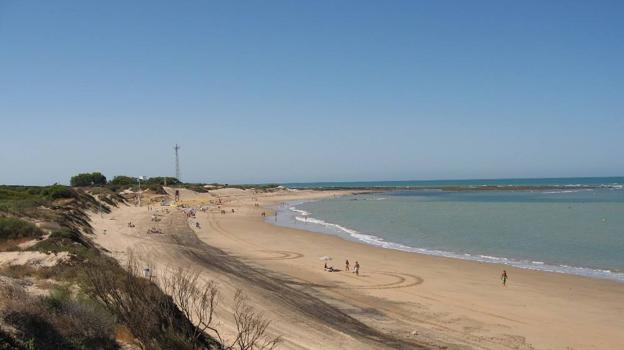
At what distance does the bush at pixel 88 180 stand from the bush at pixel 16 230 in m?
96.2

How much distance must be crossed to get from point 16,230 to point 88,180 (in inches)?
3941

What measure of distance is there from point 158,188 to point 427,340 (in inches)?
3502

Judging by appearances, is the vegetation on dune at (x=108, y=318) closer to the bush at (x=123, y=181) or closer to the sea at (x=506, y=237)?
the sea at (x=506, y=237)

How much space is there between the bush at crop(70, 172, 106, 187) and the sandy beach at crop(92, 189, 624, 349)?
8429 centimetres

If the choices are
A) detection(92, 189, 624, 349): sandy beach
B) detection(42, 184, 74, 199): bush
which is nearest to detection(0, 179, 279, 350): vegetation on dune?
detection(92, 189, 624, 349): sandy beach

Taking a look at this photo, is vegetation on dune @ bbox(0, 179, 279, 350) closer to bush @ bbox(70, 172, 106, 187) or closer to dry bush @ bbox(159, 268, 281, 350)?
dry bush @ bbox(159, 268, 281, 350)

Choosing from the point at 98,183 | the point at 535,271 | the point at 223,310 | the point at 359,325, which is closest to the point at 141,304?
the point at 223,310

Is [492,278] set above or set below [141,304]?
below

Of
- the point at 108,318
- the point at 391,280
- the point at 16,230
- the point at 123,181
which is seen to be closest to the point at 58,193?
the point at 16,230

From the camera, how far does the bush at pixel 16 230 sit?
21562 millimetres

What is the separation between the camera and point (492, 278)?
1004 inches

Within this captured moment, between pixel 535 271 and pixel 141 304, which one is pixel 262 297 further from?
pixel 535 271

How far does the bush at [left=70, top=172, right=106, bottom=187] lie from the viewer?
112688 mm

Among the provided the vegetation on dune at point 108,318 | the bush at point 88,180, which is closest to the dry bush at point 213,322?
the vegetation on dune at point 108,318
